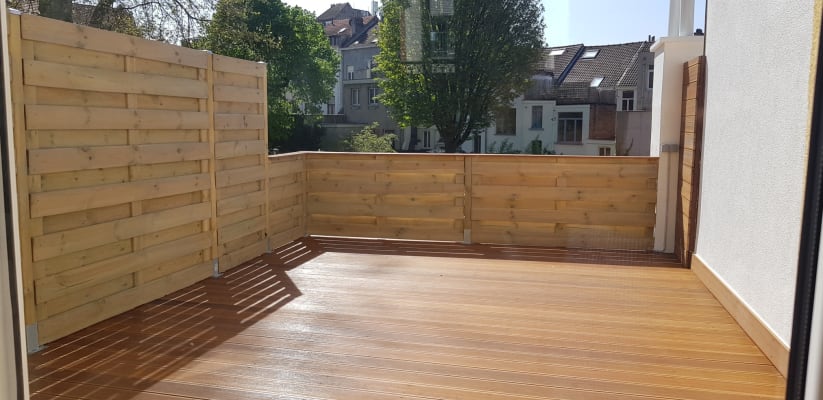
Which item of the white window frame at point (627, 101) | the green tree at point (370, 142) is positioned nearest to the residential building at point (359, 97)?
the green tree at point (370, 142)

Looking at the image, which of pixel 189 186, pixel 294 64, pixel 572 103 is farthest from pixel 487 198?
pixel 294 64

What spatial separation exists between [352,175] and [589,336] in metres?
3.09

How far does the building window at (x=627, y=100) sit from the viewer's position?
34.3 feet

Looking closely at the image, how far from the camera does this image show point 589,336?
3.14m

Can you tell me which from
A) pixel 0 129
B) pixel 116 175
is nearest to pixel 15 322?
pixel 0 129

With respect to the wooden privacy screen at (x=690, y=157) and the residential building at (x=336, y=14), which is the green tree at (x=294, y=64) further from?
the wooden privacy screen at (x=690, y=157)

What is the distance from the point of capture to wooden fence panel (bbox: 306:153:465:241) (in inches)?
222

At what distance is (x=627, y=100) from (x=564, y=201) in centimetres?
638

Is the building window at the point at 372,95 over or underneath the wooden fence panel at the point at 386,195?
over

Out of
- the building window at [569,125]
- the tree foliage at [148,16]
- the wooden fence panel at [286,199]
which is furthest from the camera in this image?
the building window at [569,125]

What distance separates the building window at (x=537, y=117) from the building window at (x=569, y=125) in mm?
467

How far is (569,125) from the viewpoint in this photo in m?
14.4

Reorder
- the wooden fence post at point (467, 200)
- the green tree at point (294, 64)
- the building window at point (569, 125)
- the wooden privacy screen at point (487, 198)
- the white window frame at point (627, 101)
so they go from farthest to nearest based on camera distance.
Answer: the green tree at point (294, 64), the building window at point (569, 125), the white window frame at point (627, 101), the wooden fence post at point (467, 200), the wooden privacy screen at point (487, 198)

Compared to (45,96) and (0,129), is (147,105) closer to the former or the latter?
(45,96)
